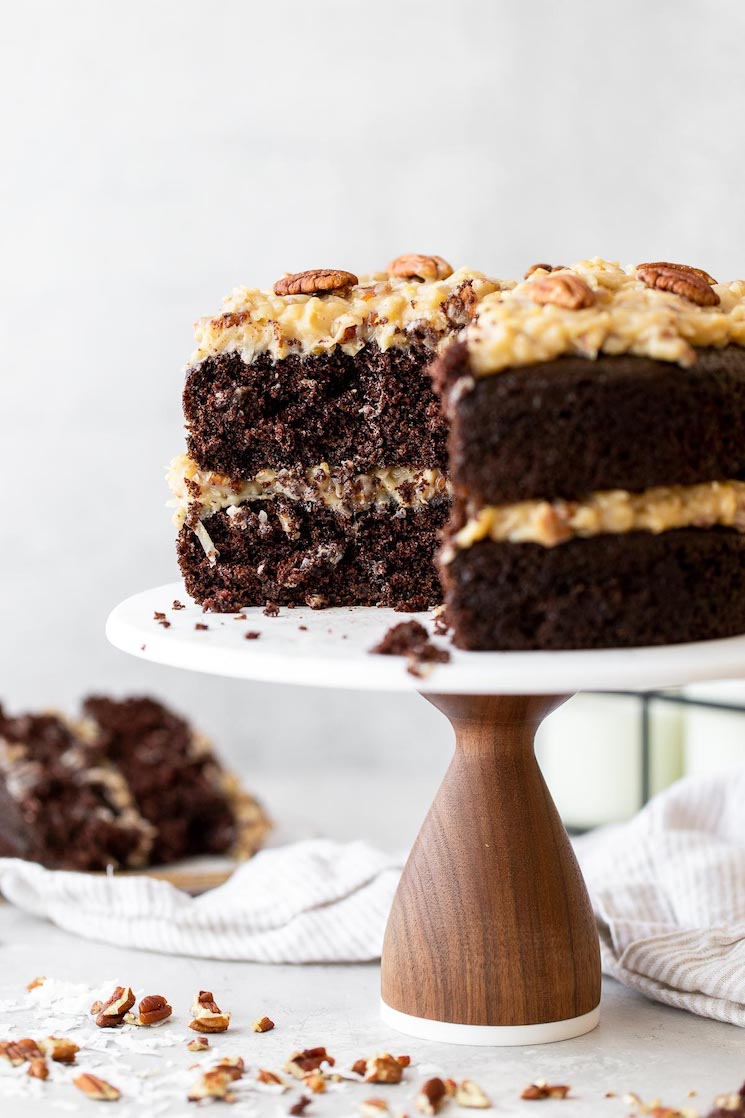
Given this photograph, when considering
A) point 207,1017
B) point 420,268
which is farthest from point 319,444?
point 207,1017

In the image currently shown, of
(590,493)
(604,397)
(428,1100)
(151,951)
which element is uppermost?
(604,397)

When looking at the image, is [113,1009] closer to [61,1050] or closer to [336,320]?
[61,1050]

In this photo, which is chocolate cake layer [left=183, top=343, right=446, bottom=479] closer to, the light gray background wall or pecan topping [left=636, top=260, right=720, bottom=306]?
pecan topping [left=636, top=260, right=720, bottom=306]

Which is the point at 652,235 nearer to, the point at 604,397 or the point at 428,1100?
the point at 604,397

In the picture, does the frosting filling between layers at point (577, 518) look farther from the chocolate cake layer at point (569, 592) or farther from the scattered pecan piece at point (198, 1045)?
the scattered pecan piece at point (198, 1045)

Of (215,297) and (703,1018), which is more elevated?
(215,297)

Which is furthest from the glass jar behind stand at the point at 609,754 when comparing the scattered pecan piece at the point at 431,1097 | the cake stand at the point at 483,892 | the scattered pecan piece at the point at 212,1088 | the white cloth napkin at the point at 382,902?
the scattered pecan piece at the point at 212,1088

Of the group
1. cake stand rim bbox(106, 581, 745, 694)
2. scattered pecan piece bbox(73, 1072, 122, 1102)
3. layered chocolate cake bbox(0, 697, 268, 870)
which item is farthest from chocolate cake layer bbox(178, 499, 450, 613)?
layered chocolate cake bbox(0, 697, 268, 870)

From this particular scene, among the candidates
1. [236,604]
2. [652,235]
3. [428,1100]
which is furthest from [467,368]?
[652,235]
